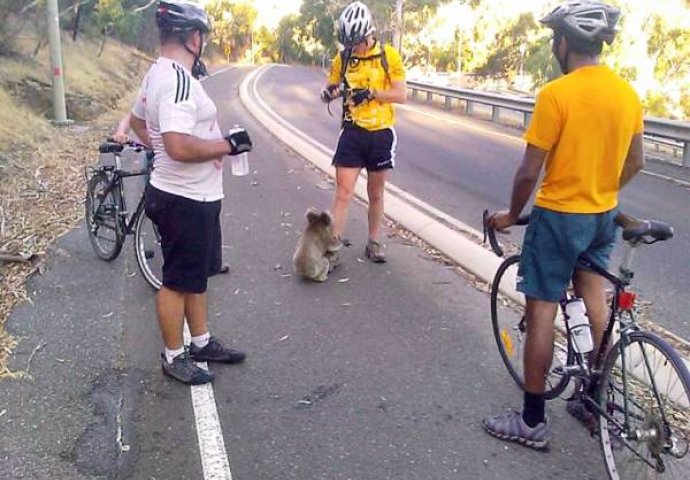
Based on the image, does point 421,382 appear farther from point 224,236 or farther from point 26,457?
point 224,236

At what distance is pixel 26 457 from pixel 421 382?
83.2 inches

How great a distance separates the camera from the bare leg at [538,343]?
3416 mm

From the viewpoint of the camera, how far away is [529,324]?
348 centimetres

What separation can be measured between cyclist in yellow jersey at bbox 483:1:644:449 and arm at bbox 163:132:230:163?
4.98 ft

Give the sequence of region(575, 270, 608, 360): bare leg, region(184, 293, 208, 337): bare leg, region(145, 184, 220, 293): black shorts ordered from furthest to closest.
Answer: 1. region(184, 293, 208, 337): bare leg
2. region(145, 184, 220, 293): black shorts
3. region(575, 270, 608, 360): bare leg

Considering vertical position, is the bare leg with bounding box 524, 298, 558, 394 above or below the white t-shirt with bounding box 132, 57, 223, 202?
below

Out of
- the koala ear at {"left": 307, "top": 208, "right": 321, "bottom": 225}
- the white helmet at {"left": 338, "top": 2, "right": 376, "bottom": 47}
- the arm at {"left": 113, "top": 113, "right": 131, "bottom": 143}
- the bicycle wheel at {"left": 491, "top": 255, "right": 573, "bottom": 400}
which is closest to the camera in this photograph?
the bicycle wheel at {"left": 491, "top": 255, "right": 573, "bottom": 400}

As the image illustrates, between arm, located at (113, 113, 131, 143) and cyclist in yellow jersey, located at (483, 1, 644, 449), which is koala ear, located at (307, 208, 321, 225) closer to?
arm, located at (113, 113, 131, 143)

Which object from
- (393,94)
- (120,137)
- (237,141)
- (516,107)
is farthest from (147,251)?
(516,107)

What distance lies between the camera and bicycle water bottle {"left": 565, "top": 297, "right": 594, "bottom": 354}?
3.36 m

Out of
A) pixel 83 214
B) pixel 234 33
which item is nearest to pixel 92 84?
pixel 83 214

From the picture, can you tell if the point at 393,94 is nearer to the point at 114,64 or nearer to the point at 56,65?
the point at 56,65

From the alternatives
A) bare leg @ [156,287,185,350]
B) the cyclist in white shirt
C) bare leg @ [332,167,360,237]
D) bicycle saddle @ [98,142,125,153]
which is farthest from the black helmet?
bare leg @ [332,167,360,237]

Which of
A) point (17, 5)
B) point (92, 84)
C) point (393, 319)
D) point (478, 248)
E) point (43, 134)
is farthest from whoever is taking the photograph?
point (92, 84)
